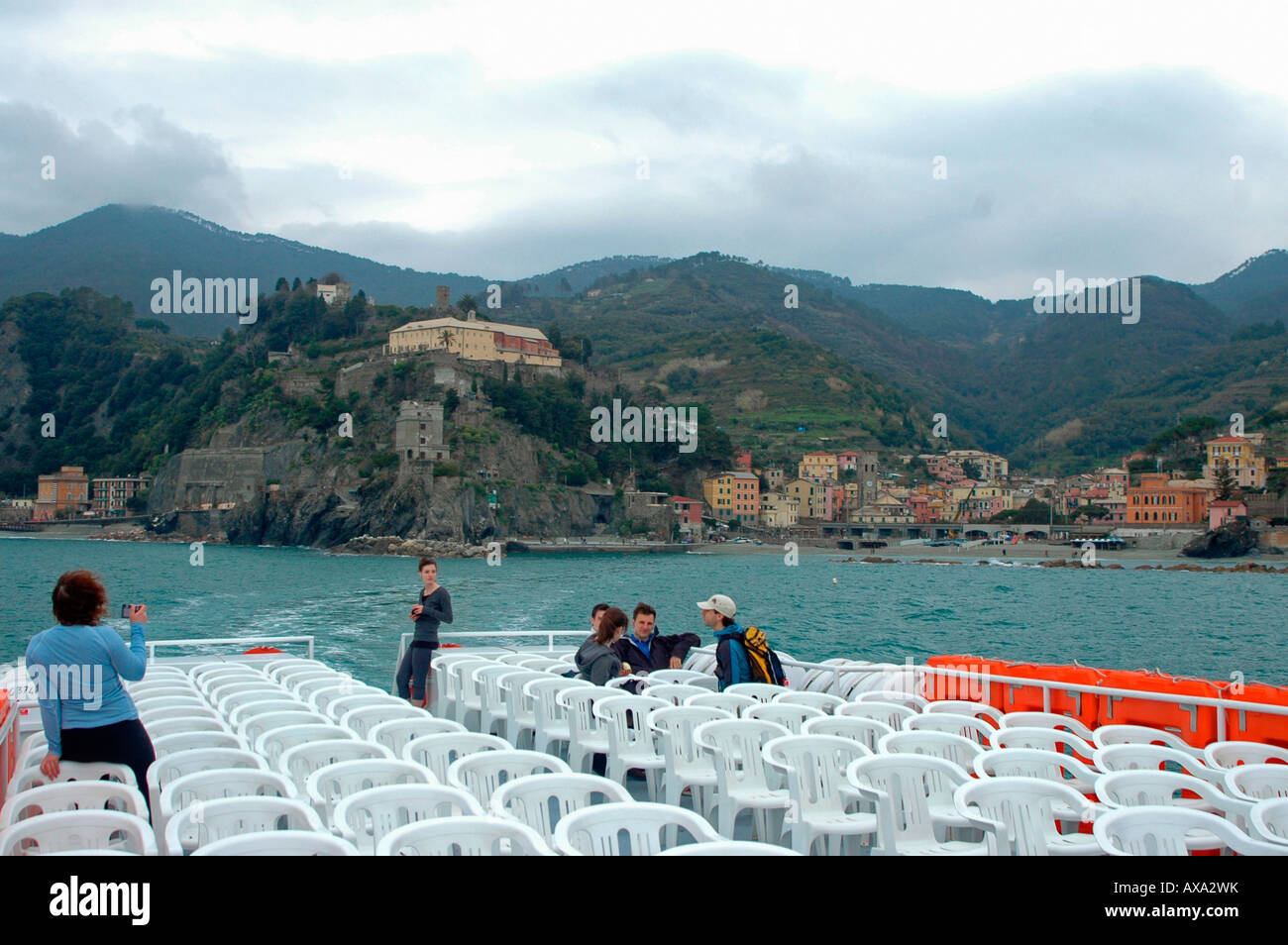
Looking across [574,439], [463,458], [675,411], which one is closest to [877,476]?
[675,411]

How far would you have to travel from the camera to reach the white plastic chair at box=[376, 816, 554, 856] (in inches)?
121

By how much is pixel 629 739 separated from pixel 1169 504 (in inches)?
3680

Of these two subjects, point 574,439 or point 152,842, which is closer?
point 152,842

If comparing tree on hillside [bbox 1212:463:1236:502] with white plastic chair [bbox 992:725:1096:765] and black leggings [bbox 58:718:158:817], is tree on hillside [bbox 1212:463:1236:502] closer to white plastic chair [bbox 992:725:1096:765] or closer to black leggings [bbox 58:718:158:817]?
white plastic chair [bbox 992:725:1096:765]

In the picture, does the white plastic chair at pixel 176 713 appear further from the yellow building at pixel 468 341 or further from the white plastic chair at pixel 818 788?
the yellow building at pixel 468 341

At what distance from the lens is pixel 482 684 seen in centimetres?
764

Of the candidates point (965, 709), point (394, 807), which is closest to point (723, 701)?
point (965, 709)

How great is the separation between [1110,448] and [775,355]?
154ft

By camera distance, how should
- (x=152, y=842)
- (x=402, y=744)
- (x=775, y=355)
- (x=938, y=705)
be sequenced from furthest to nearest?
(x=775, y=355) → (x=938, y=705) → (x=402, y=744) → (x=152, y=842)

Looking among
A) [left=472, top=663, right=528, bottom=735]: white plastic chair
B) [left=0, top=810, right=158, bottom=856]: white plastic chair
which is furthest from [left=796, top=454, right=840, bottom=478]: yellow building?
[left=0, top=810, right=158, bottom=856]: white plastic chair

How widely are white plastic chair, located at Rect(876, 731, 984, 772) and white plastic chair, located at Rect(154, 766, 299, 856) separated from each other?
2.86 m
